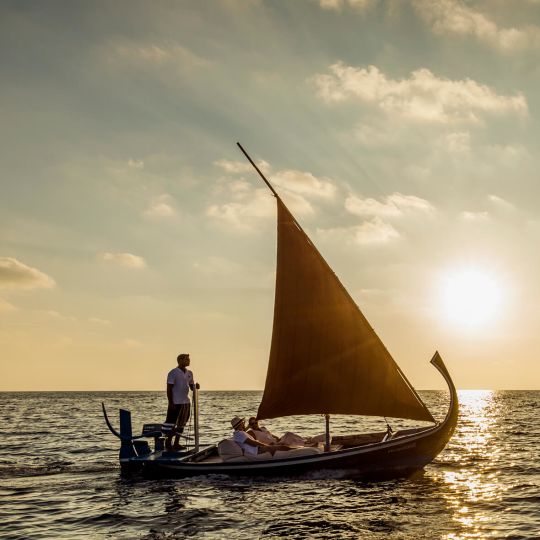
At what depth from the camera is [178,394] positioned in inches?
773

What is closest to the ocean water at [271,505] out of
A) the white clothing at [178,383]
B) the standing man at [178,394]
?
the standing man at [178,394]

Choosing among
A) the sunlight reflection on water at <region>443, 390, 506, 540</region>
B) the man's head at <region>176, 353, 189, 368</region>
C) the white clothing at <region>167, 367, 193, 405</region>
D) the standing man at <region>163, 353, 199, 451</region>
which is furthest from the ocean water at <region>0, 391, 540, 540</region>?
the man's head at <region>176, 353, 189, 368</region>

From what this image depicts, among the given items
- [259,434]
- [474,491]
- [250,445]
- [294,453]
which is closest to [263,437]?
[259,434]

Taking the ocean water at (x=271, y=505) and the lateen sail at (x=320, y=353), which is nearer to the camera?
the ocean water at (x=271, y=505)

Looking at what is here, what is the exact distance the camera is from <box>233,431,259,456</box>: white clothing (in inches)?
719

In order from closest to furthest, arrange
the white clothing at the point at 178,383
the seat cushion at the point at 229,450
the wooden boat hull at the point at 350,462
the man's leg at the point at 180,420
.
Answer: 1. the wooden boat hull at the point at 350,462
2. the seat cushion at the point at 229,450
3. the white clothing at the point at 178,383
4. the man's leg at the point at 180,420

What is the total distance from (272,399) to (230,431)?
77.0ft

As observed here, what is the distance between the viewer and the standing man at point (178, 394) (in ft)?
64.4

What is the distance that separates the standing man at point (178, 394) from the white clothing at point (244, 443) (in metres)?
2.05

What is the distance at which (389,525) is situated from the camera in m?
14.1

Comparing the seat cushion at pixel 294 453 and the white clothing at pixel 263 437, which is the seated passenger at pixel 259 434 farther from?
the seat cushion at pixel 294 453

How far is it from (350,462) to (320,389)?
7.61ft

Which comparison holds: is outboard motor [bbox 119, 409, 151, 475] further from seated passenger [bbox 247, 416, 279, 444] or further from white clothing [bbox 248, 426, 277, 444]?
white clothing [bbox 248, 426, 277, 444]

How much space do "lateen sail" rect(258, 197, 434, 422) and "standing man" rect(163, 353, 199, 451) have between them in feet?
7.94
